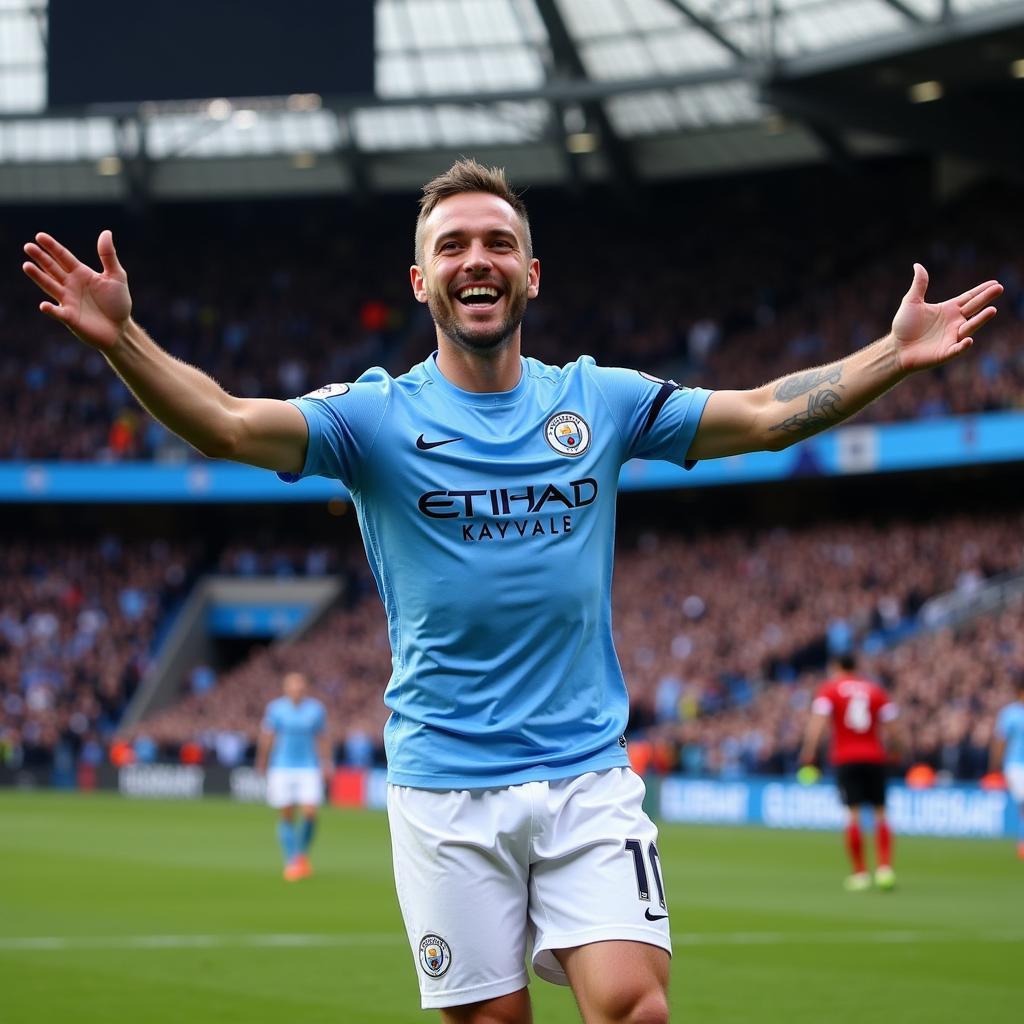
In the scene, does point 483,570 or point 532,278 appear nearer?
point 483,570

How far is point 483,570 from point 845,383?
1161mm

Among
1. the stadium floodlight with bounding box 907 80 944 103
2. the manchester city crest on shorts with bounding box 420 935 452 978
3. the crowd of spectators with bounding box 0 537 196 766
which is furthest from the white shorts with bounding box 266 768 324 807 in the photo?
the crowd of spectators with bounding box 0 537 196 766

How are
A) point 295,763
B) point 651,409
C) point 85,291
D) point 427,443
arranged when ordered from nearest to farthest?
point 85,291 < point 427,443 < point 651,409 < point 295,763

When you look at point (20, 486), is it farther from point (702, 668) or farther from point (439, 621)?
point (439, 621)

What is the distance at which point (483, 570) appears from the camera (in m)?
4.70

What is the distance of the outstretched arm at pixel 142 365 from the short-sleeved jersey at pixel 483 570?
0.18m

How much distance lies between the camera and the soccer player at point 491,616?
4.65 metres

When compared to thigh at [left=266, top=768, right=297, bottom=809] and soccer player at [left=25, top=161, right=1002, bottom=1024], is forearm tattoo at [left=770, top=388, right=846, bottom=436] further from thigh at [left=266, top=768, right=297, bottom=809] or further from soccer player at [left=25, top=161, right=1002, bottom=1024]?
thigh at [left=266, top=768, right=297, bottom=809]

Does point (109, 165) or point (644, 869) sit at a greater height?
point (109, 165)

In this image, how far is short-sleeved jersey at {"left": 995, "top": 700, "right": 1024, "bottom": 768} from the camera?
21.5 metres

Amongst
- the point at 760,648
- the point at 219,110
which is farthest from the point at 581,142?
the point at 760,648

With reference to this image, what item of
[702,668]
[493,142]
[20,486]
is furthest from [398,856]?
[20,486]

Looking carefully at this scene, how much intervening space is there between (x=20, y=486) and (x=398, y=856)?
48522 mm

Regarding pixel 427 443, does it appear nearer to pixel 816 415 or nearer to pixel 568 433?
pixel 568 433
